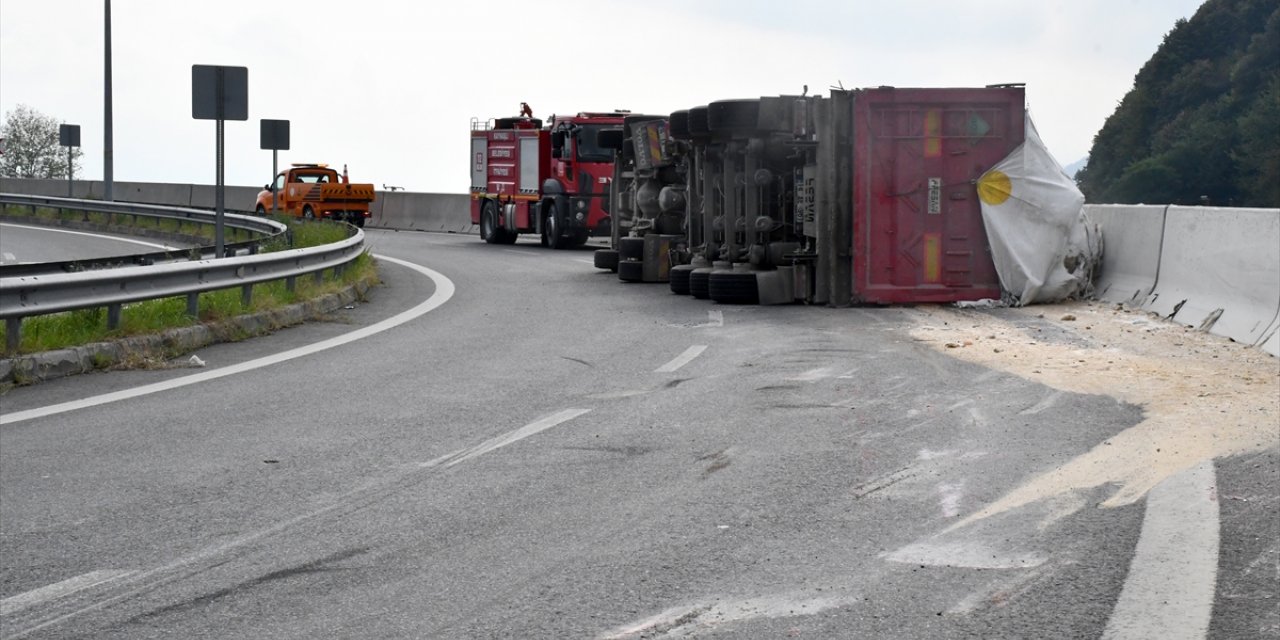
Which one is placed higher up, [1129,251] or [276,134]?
[276,134]

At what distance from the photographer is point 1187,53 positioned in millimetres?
98125

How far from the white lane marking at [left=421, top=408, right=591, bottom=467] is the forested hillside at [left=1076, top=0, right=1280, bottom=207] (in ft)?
244

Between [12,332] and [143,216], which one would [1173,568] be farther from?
[143,216]

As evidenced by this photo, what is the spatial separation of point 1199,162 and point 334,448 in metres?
83.6

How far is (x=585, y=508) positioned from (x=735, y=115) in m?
12.2

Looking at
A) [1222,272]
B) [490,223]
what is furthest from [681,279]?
[490,223]

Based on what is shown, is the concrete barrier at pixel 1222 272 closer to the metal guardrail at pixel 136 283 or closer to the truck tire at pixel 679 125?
the truck tire at pixel 679 125

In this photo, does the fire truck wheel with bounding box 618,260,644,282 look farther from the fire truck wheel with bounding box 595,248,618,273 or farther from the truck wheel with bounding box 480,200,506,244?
the truck wheel with bounding box 480,200,506,244

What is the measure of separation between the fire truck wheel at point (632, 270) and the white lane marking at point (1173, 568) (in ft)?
49.5

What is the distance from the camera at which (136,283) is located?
1329 cm

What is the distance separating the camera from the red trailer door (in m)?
17.8

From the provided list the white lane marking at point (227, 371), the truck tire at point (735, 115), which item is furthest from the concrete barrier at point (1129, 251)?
the white lane marking at point (227, 371)

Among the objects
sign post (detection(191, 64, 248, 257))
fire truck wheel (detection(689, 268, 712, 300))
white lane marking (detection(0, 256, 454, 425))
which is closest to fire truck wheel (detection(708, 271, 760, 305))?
fire truck wheel (detection(689, 268, 712, 300))

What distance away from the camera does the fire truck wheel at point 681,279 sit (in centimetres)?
1991
